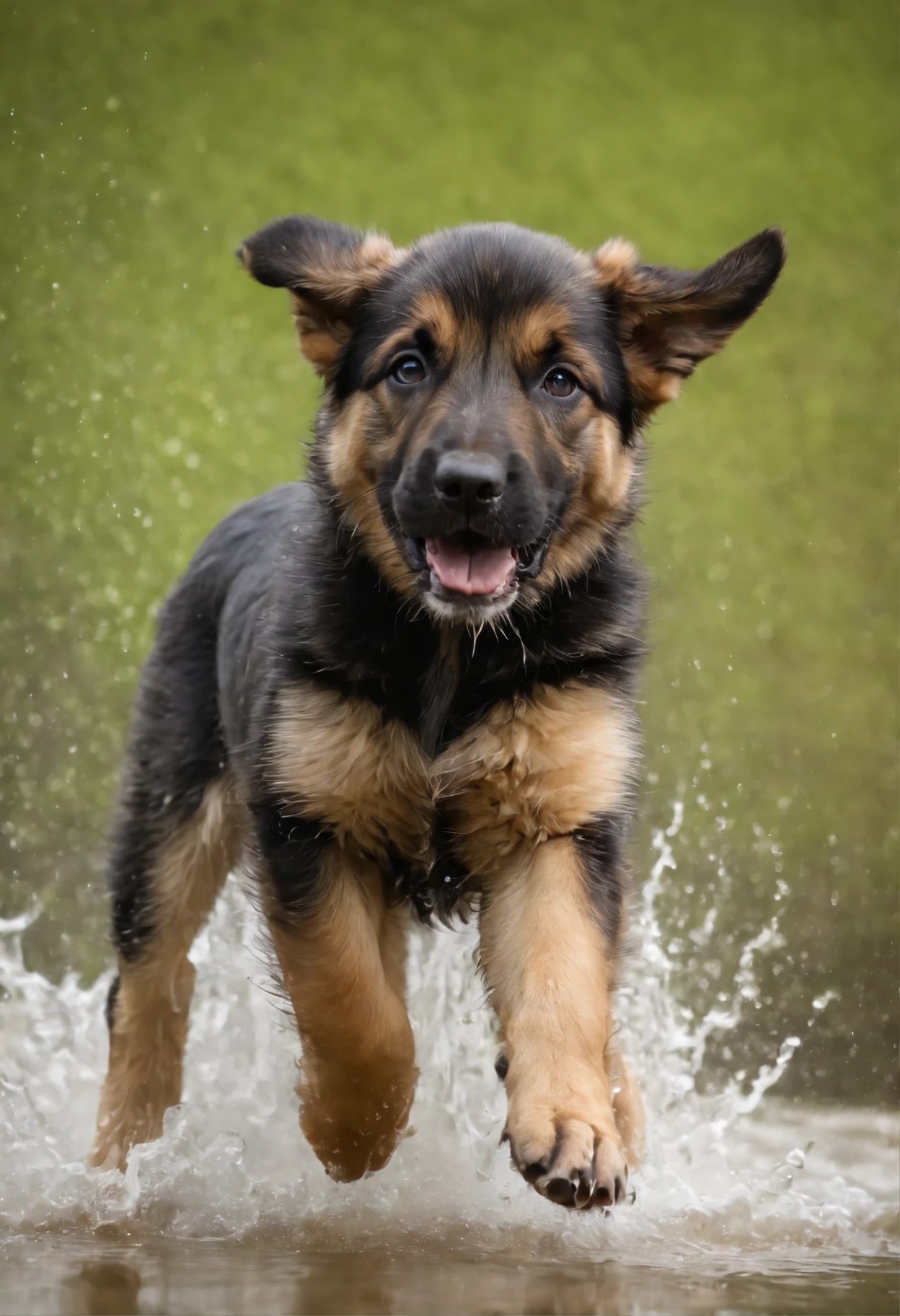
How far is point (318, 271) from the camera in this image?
161 inches

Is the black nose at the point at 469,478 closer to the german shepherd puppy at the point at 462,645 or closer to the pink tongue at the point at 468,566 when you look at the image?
the german shepherd puppy at the point at 462,645

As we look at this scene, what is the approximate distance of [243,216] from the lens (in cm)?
927

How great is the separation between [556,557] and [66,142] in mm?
6178

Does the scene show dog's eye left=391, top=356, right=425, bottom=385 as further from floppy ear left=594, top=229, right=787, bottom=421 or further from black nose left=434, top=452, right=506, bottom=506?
floppy ear left=594, top=229, right=787, bottom=421

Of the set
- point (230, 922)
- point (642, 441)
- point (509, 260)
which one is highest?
point (509, 260)

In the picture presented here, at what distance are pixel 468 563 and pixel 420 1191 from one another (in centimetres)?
173

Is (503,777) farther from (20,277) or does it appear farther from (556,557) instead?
(20,277)

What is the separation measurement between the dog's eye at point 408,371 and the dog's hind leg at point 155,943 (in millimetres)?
1591

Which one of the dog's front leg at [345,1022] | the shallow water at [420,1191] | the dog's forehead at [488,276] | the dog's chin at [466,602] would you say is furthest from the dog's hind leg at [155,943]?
the dog's forehead at [488,276]

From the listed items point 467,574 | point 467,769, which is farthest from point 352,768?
point 467,574

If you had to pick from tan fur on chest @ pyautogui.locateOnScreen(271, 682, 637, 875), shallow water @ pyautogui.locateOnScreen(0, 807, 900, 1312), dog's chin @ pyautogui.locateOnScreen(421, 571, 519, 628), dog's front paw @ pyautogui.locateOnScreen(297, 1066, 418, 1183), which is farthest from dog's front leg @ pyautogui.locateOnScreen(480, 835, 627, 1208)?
dog's chin @ pyautogui.locateOnScreen(421, 571, 519, 628)

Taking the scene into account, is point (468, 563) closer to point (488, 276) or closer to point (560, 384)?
point (560, 384)

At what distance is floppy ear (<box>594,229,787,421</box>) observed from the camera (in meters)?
4.02

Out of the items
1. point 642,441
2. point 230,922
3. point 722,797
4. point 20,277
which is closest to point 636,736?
point 642,441
